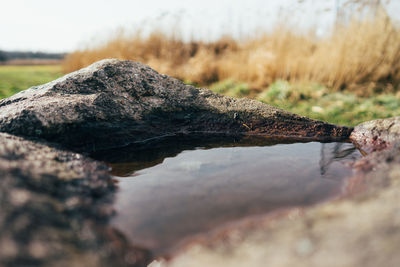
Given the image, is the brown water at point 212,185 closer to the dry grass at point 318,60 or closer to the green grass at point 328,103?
the green grass at point 328,103

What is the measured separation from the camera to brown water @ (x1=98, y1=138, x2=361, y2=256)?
1081mm

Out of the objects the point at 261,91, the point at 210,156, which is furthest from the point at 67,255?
the point at 261,91

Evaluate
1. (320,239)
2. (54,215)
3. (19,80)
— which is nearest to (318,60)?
(320,239)

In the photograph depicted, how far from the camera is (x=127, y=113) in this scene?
212 centimetres

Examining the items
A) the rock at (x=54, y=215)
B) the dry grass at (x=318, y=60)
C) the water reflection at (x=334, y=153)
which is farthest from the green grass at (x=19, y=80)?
the water reflection at (x=334, y=153)

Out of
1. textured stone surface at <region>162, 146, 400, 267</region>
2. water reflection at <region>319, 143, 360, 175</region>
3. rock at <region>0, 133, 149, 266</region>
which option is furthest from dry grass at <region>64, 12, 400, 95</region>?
rock at <region>0, 133, 149, 266</region>

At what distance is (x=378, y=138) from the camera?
1.89 m

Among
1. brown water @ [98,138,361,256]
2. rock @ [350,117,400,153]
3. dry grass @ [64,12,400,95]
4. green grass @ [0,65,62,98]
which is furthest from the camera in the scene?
green grass @ [0,65,62,98]

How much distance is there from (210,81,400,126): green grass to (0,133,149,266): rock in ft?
9.92

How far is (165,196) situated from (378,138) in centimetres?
151

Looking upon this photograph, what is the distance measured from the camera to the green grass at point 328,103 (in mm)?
3590

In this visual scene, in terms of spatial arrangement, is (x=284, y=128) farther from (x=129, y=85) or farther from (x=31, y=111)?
(x=31, y=111)

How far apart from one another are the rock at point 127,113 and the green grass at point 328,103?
1554 mm

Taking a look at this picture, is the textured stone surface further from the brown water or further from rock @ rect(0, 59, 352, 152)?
rock @ rect(0, 59, 352, 152)
